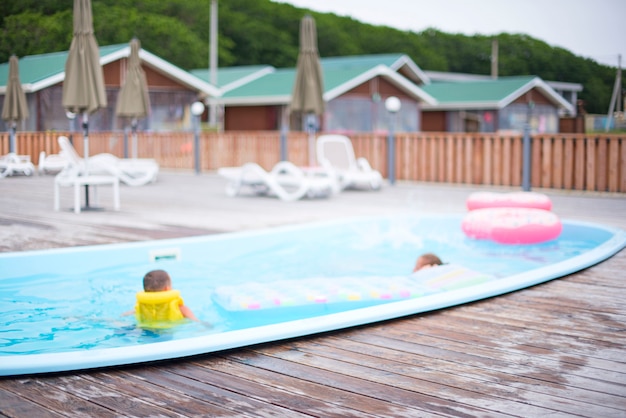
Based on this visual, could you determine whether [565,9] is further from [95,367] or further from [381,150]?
[95,367]

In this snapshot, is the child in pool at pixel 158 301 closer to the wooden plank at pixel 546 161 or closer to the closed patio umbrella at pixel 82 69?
the closed patio umbrella at pixel 82 69

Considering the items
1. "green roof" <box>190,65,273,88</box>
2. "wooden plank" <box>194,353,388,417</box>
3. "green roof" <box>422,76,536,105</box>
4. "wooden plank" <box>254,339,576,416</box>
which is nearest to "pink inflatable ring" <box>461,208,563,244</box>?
"wooden plank" <box>254,339,576,416</box>

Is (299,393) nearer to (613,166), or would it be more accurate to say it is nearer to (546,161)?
(613,166)

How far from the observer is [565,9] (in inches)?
803

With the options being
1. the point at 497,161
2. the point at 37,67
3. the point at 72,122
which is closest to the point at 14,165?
the point at 37,67

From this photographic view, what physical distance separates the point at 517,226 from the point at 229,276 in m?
2.86

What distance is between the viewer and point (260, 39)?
4247 centimetres

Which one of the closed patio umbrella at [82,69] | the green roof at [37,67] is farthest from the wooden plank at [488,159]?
the green roof at [37,67]

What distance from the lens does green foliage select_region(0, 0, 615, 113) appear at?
1305 cm

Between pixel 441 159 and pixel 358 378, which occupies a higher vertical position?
pixel 441 159


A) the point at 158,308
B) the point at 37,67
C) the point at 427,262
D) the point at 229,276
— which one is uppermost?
the point at 37,67

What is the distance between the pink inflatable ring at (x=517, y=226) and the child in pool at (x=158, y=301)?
3766 millimetres

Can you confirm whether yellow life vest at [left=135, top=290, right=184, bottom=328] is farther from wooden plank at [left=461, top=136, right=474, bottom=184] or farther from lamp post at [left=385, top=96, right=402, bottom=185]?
lamp post at [left=385, top=96, right=402, bottom=185]

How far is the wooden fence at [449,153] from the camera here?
468 inches
